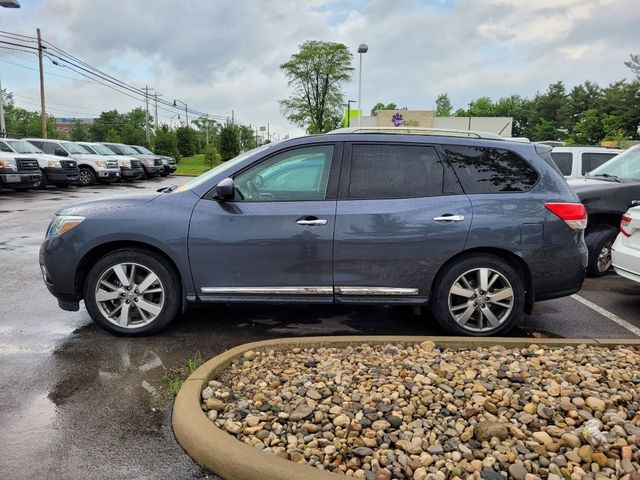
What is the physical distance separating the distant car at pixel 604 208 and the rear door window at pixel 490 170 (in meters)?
2.75

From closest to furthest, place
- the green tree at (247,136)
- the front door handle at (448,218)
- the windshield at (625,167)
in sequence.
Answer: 1. the front door handle at (448,218)
2. the windshield at (625,167)
3. the green tree at (247,136)

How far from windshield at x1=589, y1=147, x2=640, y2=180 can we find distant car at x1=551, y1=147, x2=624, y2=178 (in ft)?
7.27

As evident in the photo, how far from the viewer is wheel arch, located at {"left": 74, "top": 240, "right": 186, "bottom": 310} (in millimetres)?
4469

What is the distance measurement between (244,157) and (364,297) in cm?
164

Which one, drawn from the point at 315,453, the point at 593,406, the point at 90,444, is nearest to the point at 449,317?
the point at 593,406

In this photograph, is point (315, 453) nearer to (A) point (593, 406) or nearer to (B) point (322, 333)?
(A) point (593, 406)

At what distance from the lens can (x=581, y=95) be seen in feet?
230

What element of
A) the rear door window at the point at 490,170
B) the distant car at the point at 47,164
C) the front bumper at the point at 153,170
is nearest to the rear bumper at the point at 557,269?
the rear door window at the point at 490,170

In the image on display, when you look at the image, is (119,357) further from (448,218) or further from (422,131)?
(422,131)

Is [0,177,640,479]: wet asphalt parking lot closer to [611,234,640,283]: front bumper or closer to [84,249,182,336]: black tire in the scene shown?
[84,249,182,336]: black tire

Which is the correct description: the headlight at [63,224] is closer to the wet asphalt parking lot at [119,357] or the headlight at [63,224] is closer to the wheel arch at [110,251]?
the wheel arch at [110,251]

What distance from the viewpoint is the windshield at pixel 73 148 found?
73.9 feet

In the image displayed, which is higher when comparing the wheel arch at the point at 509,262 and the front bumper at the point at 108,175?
the front bumper at the point at 108,175

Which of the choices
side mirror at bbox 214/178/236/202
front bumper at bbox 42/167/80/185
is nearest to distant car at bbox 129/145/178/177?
front bumper at bbox 42/167/80/185
